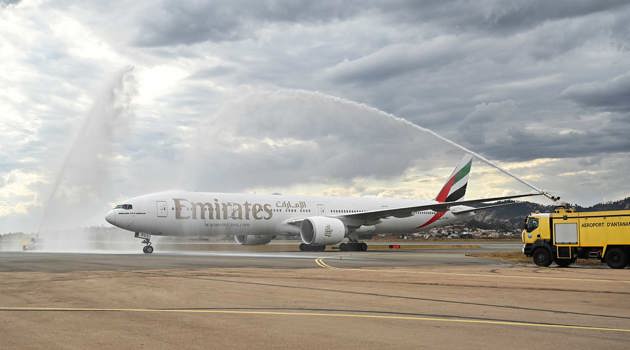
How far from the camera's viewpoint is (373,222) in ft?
159

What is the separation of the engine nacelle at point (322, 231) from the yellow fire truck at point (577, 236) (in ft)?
55.0

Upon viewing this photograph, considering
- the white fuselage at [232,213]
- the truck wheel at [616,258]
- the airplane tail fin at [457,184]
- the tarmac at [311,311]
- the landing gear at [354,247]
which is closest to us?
the tarmac at [311,311]

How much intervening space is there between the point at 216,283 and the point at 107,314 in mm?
6296

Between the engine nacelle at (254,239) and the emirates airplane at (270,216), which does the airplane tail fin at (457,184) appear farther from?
the engine nacelle at (254,239)

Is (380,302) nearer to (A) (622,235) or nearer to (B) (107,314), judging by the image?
(B) (107,314)

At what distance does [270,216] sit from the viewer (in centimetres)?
4647

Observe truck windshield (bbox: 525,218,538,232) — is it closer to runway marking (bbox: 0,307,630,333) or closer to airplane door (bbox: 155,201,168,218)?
runway marking (bbox: 0,307,630,333)

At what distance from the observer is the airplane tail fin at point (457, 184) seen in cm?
5634

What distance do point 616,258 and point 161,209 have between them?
27820 mm

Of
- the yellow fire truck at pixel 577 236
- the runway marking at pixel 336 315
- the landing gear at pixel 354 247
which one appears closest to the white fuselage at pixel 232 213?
the landing gear at pixel 354 247

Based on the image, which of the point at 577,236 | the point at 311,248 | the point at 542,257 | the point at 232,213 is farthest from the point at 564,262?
the point at 232,213

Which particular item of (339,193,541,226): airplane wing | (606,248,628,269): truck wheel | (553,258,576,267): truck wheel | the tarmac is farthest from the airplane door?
(606,248,628,269): truck wheel

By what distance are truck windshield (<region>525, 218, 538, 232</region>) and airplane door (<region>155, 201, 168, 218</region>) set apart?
2364cm

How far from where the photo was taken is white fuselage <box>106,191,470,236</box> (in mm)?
41281
